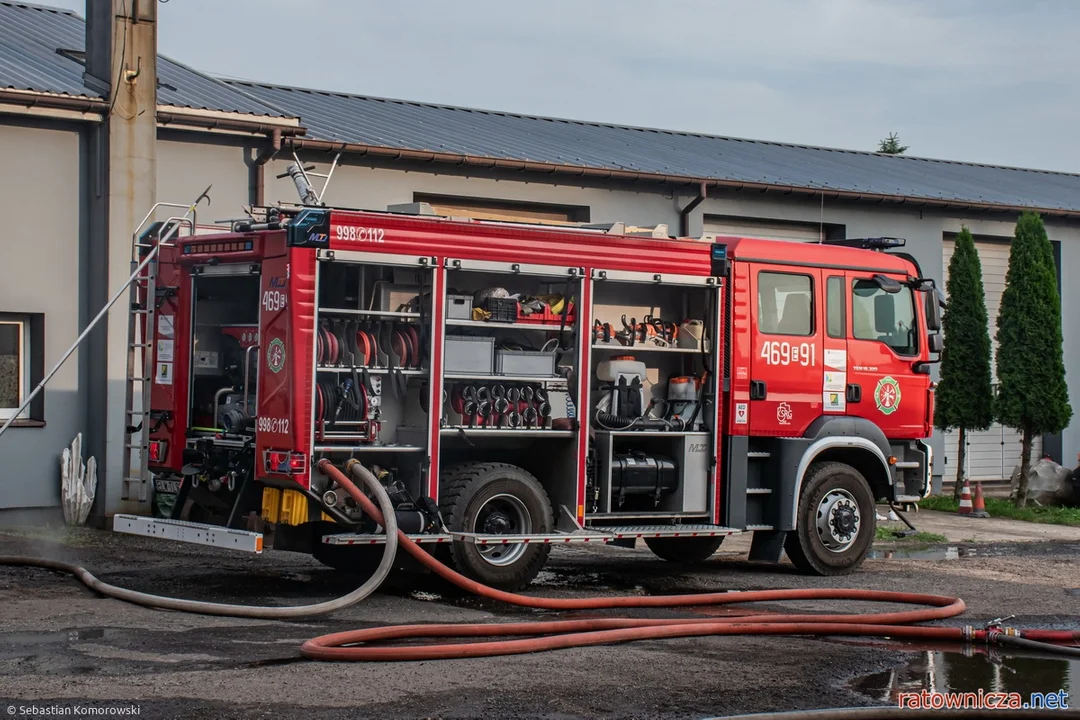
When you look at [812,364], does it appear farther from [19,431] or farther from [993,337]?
[993,337]

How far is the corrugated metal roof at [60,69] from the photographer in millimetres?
15633

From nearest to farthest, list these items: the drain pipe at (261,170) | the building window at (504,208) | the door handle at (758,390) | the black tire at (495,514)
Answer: the black tire at (495,514) → the door handle at (758,390) → the drain pipe at (261,170) → the building window at (504,208)

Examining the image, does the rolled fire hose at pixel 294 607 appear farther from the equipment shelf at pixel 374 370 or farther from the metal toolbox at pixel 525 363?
the metal toolbox at pixel 525 363

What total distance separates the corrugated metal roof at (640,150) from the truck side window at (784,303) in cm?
661

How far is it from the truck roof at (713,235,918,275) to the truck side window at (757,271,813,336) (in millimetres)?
162

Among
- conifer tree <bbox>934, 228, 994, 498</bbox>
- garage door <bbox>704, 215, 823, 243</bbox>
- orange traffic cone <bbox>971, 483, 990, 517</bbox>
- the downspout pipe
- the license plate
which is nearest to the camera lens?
the license plate

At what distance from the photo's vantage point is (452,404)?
36.5 ft

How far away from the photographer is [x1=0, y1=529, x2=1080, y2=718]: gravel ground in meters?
7.10

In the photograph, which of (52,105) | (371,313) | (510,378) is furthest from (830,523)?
(52,105)

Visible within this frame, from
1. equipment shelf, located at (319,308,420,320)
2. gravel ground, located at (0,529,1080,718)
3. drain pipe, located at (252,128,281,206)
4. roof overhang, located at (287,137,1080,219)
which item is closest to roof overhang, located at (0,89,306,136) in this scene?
drain pipe, located at (252,128,281,206)

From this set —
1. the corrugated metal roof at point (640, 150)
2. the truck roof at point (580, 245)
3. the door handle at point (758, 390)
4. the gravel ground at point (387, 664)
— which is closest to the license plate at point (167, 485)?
the gravel ground at point (387, 664)

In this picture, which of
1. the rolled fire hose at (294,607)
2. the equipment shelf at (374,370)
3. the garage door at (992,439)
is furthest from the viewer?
the garage door at (992,439)

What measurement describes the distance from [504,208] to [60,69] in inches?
234

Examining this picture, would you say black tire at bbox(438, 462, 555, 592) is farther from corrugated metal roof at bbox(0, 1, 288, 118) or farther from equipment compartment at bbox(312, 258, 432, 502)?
corrugated metal roof at bbox(0, 1, 288, 118)
